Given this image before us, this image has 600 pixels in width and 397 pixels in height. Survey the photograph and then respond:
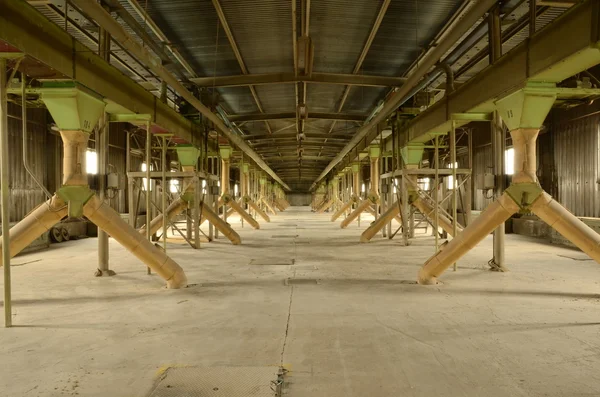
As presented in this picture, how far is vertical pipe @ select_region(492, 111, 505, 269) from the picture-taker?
729 centimetres

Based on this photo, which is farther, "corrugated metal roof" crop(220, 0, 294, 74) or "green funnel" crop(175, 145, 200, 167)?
"green funnel" crop(175, 145, 200, 167)

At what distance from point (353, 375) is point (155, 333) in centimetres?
207

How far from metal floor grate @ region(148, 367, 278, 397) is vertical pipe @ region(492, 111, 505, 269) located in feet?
18.6

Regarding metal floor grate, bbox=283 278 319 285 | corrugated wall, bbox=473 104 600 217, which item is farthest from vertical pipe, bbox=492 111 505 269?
metal floor grate, bbox=283 278 319 285

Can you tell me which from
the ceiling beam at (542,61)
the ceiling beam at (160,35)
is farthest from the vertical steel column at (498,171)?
the ceiling beam at (160,35)

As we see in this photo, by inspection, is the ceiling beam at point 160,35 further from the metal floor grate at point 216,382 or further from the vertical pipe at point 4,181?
the metal floor grate at point 216,382

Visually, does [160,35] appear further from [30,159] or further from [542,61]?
[542,61]

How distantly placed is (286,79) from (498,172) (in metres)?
5.07

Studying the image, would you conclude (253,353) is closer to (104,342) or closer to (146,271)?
(104,342)

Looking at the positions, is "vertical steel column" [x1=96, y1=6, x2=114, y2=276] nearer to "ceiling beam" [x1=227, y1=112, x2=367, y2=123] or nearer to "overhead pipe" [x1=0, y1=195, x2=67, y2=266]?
"overhead pipe" [x1=0, y1=195, x2=67, y2=266]

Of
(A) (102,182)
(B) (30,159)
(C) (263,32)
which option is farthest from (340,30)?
(B) (30,159)

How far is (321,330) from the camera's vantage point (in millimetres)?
4016

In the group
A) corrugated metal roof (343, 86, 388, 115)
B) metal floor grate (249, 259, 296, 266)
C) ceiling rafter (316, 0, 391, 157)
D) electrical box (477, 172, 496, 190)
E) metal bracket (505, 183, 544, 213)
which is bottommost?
metal floor grate (249, 259, 296, 266)

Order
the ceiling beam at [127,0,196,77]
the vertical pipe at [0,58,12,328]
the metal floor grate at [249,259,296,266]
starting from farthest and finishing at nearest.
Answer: the metal floor grate at [249,259,296,266], the ceiling beam at [127,0,196,77], the vertical pipe at [0,58,12,328]
